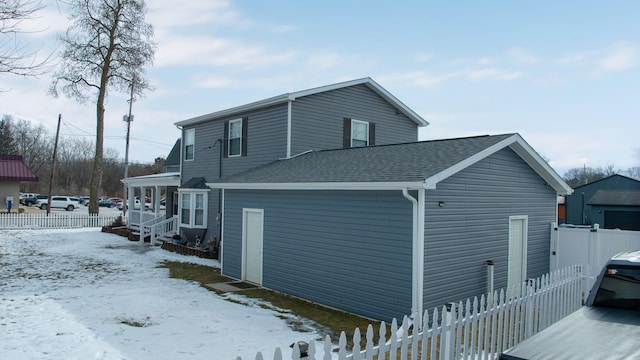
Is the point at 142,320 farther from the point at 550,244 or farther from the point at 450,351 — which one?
the point at 550,244

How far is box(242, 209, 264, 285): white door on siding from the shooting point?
1285cm

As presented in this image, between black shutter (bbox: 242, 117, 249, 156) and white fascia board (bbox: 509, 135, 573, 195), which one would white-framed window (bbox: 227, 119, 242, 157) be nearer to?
black shutter (bbox: 242, 117, 249, 156)

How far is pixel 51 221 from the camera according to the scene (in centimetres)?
2830

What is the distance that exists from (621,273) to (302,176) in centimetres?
701

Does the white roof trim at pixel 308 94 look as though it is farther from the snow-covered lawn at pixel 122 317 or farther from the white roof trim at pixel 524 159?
the white roof trim at pixel 524 159

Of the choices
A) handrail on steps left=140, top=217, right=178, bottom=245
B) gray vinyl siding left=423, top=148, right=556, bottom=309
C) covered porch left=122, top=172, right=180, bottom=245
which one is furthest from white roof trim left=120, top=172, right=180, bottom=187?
gray vinyl siding left=423, top=148, right=556, bottom=309

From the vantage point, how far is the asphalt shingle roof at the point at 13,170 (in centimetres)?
3366

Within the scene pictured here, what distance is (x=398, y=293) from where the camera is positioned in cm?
904

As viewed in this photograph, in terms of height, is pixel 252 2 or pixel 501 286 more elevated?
pixel 252 2

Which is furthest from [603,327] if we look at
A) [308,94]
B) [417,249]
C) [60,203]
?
[60,203]

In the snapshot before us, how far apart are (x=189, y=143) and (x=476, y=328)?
17.6 meters

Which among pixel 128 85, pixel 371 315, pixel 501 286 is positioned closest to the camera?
pixel 371 315

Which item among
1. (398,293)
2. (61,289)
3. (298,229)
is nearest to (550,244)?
(398,293)

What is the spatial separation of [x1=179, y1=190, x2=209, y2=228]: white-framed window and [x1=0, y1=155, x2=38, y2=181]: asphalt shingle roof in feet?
72.4
